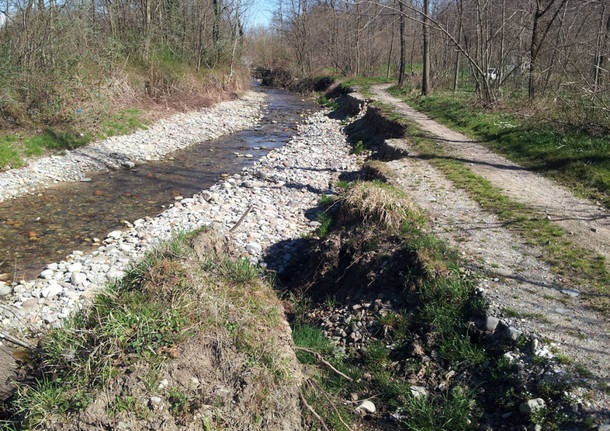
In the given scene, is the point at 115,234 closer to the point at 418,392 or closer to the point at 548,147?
the point at 418,392

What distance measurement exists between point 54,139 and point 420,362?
40.0 ft

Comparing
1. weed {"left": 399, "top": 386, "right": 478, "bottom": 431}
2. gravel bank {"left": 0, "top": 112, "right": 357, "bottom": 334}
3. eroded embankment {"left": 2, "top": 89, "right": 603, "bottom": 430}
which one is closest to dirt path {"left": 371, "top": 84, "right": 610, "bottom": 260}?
eroded embankment {"left": 2, "top": 89, "right": 603, "bottom": 430}

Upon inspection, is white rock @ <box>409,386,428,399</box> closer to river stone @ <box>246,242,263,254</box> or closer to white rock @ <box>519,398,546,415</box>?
white rock @ <box>519,398,546,415</box>

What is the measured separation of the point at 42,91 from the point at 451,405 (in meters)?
13.6

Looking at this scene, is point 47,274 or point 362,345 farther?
point 47,274

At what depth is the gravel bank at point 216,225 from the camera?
5.57 meters

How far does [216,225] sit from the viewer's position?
24.7 feet

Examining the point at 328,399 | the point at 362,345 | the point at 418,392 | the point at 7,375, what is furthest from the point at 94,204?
the point at 418,392

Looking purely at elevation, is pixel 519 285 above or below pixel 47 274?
above

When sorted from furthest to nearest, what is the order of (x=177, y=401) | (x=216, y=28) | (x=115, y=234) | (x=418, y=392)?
(x=216, y=28), (x=115, y=234), (x=418, y=392), (x=177, y=401)

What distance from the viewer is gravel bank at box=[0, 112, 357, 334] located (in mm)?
5566

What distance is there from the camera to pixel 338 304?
216 inches

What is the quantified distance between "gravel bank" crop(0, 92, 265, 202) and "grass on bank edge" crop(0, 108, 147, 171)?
0.24 m

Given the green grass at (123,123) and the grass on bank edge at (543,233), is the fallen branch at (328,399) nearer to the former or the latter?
the grass on bank edge at (543,233)
